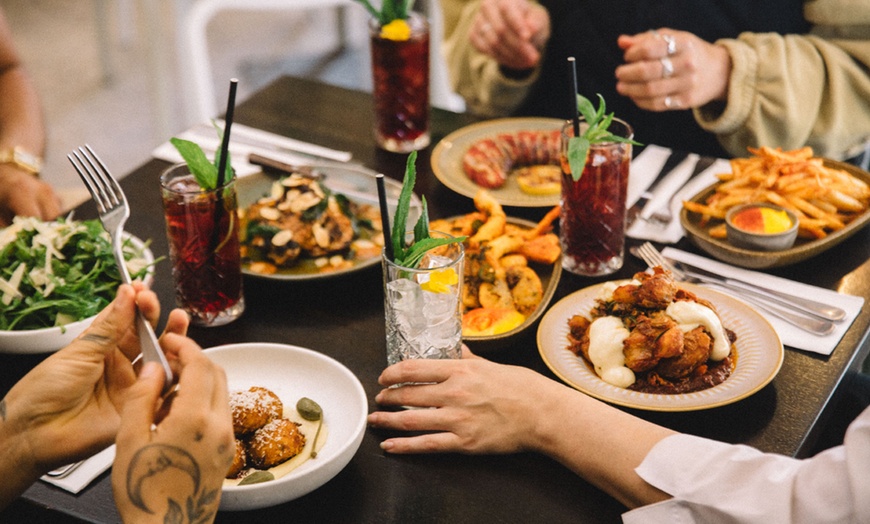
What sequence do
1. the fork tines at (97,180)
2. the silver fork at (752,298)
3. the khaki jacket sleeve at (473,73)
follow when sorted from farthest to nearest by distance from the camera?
the khaki jacket sleeve at (473,73)
the silver fork at (752,298)
the fork tines at (97,180)

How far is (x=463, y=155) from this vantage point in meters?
2.03

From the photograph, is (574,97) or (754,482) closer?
(754,482)

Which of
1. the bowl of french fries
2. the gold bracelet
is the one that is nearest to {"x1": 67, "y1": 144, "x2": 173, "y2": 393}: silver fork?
the gold bracelet

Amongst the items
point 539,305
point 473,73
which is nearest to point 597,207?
point 539,305

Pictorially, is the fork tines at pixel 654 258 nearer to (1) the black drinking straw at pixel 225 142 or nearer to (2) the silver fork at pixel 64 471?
(1) the black drinking straw at pixel 225 142

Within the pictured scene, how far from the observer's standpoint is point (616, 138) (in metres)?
1.50

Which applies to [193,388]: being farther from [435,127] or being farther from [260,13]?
[260,13]

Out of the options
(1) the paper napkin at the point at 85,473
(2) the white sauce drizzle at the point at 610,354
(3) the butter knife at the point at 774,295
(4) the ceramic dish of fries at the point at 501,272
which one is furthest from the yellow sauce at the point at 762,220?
(1) the paper napkin at the point at 85,473

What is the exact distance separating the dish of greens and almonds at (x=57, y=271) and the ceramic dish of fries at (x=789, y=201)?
108 centimetres

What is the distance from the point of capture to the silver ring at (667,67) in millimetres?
1928

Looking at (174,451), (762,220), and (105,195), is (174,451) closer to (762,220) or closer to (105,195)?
(105,195)

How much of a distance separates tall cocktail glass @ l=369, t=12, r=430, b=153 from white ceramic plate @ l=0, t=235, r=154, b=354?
96 cm

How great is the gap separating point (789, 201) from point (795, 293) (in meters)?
0.23

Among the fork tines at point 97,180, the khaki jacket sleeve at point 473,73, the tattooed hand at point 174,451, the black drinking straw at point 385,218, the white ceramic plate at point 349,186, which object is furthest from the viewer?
the khaki jacket sleeve at point 473,73
